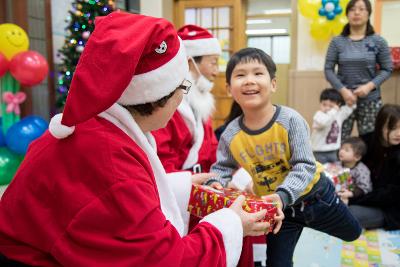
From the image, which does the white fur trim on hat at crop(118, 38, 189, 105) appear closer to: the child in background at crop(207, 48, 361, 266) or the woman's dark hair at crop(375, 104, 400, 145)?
the child in background at crop(207, 48, 361, 266)

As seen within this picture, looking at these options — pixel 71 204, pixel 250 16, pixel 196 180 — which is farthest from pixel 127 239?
pixel 250 16

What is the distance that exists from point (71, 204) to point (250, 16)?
12.1m

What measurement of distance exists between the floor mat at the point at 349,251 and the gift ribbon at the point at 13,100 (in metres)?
3.31

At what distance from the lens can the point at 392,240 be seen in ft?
9.64

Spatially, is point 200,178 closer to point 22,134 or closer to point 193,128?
point 193,128

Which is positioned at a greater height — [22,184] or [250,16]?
[250,16]

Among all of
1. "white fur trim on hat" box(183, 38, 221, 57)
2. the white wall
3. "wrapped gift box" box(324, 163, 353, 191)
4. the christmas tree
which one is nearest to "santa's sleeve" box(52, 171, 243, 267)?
"white fur trim on hat" box(183, 38, 221, 57)

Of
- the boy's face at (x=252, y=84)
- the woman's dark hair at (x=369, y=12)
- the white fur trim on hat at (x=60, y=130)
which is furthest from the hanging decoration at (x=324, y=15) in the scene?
the white fur trim on hat at (x=60, y=130)

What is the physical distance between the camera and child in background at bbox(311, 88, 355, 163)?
428 centimetres

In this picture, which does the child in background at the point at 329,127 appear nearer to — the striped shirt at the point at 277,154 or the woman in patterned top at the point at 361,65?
the woman in patterned top at the point at 361,65

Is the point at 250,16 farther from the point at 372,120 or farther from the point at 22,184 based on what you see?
the point at 22,184

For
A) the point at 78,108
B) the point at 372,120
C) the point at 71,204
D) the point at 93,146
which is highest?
the point at 78,108

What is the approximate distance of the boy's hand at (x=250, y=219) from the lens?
52.4 inches

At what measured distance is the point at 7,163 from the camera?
4242 mm
